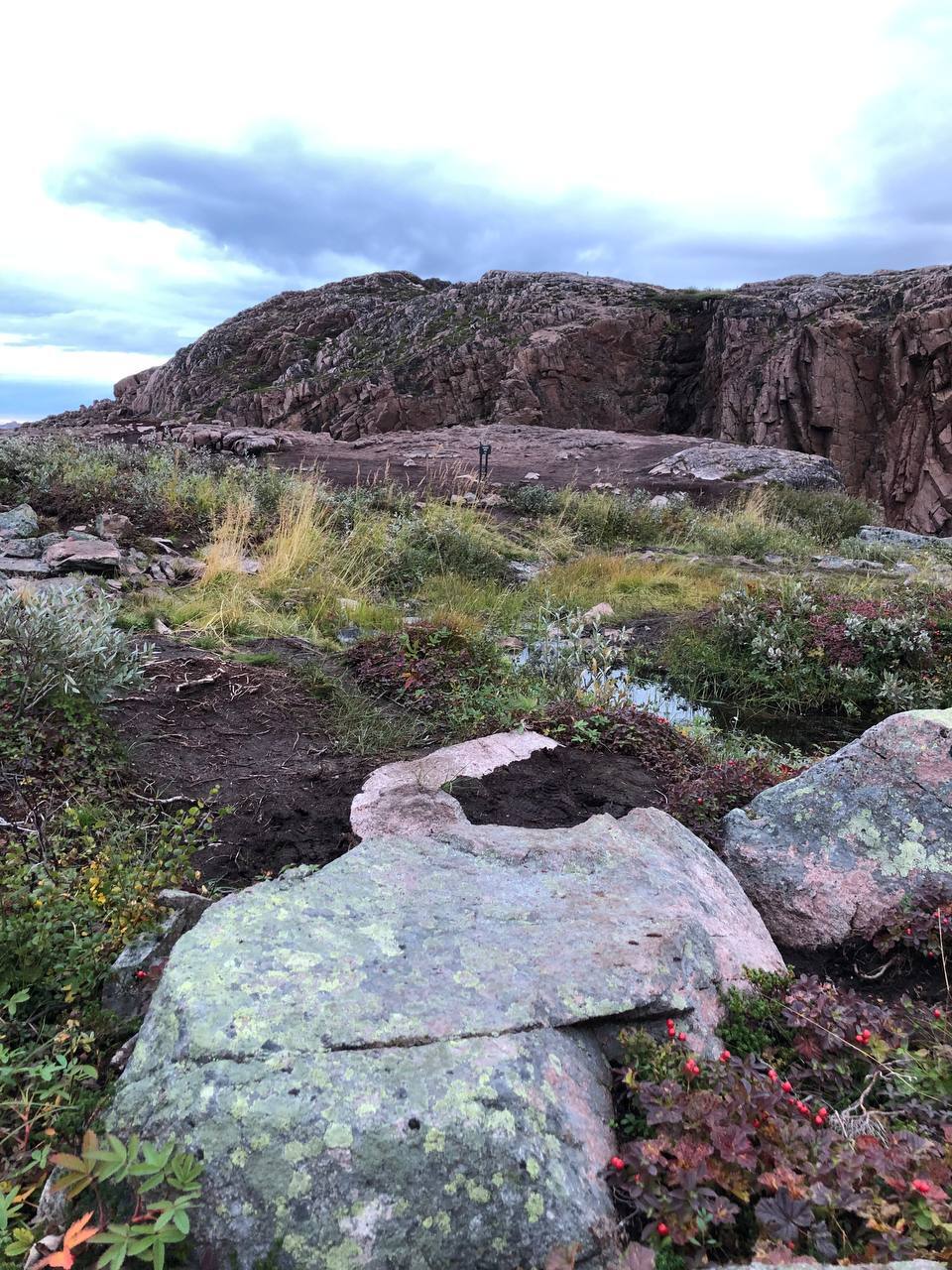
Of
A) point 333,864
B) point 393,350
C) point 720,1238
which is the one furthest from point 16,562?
point 393,350

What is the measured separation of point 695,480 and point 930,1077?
17.0 metres

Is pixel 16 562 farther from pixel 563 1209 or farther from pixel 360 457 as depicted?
pixel 360 457

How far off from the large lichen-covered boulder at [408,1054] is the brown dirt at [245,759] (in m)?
0.80

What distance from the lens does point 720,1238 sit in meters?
1.38

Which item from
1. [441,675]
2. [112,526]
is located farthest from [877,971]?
[112,526]

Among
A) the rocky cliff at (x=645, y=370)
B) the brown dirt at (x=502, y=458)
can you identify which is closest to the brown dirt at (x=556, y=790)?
the brown dirt at (x=502, y=458)

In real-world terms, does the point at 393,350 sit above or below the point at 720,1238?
above

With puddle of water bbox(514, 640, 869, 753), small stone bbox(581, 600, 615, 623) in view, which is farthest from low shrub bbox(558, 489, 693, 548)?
puddle of water bbox(514, 640, 869, 753)

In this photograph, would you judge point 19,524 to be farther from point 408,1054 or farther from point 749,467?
point 749,467

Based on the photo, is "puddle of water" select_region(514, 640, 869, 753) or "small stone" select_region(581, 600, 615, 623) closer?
"puddle of water" select_region(514, 640, 869, 753)

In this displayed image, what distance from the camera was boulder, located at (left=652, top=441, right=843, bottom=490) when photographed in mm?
17906

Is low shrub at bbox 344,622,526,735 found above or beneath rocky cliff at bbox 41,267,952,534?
beneath

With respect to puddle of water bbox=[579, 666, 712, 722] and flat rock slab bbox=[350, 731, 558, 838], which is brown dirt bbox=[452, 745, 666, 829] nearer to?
flat rock slab bbox=[350, 731, 558, 838]

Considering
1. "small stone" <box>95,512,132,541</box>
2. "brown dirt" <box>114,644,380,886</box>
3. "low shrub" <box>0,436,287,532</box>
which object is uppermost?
"low shrub" <box>0,436,287,532</box>
